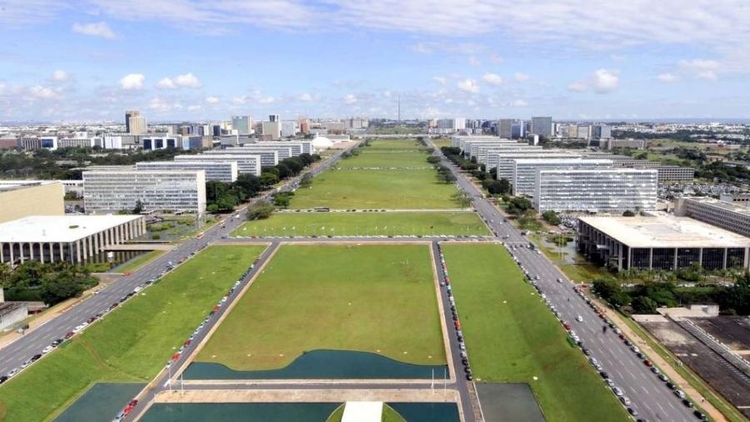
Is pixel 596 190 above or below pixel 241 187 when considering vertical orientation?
above

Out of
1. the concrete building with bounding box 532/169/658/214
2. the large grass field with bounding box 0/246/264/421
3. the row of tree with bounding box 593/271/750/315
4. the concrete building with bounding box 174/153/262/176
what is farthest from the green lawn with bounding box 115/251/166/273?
the concrete building with bounding box 174/153/262/176

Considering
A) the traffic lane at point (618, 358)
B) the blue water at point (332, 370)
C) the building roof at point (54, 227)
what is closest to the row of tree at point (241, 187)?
the building roof at point (54, 227)

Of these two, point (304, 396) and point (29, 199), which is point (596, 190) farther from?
point (29, 199)

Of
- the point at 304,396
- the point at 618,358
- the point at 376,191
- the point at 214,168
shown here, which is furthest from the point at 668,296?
the point at 214,168

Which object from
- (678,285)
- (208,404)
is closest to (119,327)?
(208,404)

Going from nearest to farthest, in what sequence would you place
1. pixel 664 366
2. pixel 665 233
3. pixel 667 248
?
pixel 664 366 → pixel 667 248 → pixel 665 233

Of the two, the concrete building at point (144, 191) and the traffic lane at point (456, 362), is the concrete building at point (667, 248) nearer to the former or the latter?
the traffic lane at point (456, 362)
